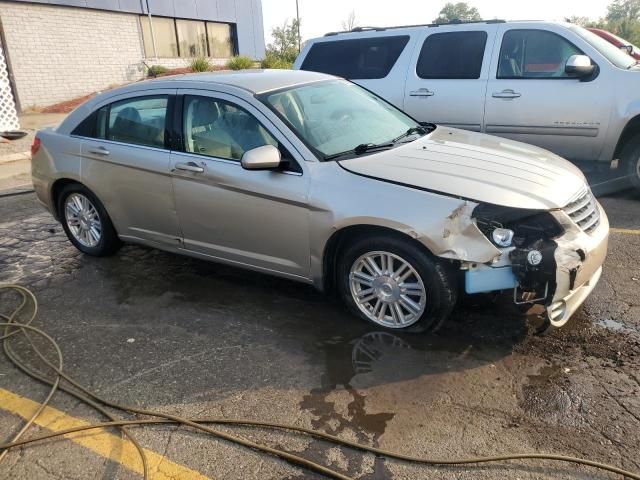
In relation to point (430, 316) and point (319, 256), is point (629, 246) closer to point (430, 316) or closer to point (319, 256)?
point (430, 316)

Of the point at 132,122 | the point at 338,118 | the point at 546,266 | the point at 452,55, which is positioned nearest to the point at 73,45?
the point at 452,55

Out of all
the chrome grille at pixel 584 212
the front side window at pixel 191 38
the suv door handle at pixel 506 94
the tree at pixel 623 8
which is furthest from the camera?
the tree at pixel 623 8

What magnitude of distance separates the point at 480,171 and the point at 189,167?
2136 mm

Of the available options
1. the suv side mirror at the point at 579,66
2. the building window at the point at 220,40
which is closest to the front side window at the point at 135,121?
the suv side mirror at the point at 579,66

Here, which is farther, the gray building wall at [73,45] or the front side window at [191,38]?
the front side window at [191,38]

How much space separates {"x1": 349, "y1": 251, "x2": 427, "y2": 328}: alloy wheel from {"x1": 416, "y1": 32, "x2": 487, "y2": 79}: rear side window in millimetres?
4163

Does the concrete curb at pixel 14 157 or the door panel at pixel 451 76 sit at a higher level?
the door panel at pixel 451 76

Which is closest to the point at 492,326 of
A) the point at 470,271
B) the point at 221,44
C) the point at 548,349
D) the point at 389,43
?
the point at 548,349

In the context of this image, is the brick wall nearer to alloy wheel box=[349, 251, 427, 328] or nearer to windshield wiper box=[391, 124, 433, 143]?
windshield wiper box=[391, 124, 433, 143]

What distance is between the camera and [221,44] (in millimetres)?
25812

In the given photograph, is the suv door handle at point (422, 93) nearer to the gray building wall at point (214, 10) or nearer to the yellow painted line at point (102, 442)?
the yellow painted line at point (102, 442)

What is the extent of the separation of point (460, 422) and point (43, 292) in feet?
11.8

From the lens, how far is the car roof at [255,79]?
4199 mm

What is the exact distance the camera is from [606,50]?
248 inches
